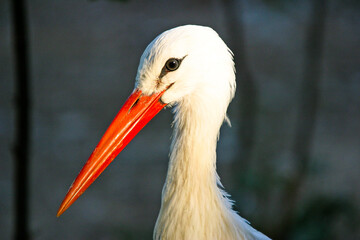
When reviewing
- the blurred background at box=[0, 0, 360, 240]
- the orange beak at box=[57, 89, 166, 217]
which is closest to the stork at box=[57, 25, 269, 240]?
the orange beak at box=[57, 89, 166, 217]

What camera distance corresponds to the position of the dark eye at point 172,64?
1533mm

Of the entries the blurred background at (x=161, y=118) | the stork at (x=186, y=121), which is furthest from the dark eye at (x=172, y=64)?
the blurred background at (x=161, y=118)

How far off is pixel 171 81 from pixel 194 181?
11.7 inches

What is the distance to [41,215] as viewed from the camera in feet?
11.4

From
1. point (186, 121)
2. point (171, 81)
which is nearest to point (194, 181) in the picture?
point (186, 121)

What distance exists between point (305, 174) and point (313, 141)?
71 cm

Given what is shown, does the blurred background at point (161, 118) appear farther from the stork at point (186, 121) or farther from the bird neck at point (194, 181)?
the bird neck at point (194, 181)

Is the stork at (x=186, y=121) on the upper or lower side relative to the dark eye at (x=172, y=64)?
lower

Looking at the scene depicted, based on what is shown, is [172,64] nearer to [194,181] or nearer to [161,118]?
[194,181]

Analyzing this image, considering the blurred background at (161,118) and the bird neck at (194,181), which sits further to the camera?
the blurred background at (161,118)

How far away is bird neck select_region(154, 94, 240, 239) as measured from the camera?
5.18 ft

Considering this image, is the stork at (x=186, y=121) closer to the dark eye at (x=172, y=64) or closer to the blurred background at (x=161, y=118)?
the dark eye at (x=172, y=64)

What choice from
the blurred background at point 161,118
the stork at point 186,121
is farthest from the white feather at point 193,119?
the blurred background at point 161,118

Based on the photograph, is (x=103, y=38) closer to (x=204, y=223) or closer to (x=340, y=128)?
(x=340, y=128)
